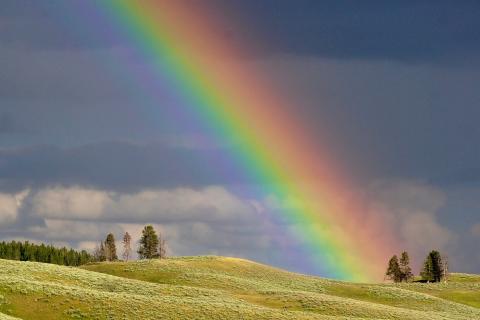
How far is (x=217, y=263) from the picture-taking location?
6132 inches

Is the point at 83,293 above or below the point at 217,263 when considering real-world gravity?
below

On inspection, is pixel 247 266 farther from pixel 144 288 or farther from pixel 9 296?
pixel 9 296

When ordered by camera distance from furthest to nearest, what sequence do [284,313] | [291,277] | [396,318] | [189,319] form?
[291,277] < [396,318] < [284,313] < [189,319]

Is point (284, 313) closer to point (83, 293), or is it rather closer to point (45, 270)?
point (83, 293)

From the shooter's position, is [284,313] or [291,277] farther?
[291,277]

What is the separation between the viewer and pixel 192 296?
100312 millimetres

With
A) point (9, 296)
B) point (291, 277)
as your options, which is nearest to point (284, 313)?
point (9, 296)

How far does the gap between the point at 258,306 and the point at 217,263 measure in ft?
194

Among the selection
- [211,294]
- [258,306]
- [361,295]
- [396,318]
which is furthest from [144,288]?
[361,295]

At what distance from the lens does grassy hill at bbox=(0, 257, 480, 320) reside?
281 ft

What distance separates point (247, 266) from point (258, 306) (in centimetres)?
6215

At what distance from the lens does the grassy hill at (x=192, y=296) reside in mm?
85750

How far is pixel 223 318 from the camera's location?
8675 cm

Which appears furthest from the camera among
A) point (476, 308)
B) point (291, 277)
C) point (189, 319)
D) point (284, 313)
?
point (291, 277)
